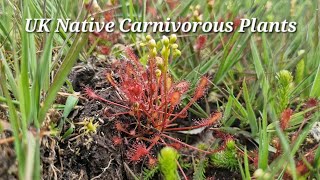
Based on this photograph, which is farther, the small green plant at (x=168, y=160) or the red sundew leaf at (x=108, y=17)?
the red sundew leaf at (x=108, y=17)

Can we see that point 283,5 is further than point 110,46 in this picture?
Yes

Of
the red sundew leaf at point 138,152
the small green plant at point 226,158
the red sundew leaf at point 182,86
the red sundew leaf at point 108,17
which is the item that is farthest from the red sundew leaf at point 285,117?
the red sundew leaf at point 108,17

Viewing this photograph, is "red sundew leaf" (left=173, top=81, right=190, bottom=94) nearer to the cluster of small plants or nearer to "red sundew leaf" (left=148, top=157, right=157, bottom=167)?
the cluster of small plants

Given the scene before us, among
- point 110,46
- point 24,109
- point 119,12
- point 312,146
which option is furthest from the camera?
point 119,12

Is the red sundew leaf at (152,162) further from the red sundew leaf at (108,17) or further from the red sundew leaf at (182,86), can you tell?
the red sundew leaf at (108,17)

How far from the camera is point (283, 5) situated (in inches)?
90.1

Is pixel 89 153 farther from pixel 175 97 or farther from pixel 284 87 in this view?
pixel 284 87

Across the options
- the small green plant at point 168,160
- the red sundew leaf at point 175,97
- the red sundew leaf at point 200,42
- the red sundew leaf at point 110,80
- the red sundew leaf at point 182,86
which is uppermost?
the red sundew leaf at point 200,42

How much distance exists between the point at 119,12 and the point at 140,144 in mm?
915

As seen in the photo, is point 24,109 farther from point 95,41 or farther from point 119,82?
point 95,41

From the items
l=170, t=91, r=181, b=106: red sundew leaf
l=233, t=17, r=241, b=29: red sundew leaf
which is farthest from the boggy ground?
l=233, t=17, r=241, b=29: red sundew leaf

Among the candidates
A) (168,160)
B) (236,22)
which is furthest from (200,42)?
(168,160)

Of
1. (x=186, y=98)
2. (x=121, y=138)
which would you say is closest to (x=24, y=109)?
(x=121, y=138)

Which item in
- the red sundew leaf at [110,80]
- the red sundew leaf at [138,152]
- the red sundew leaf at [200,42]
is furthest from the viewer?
the red sundew leaf at [200,42]
